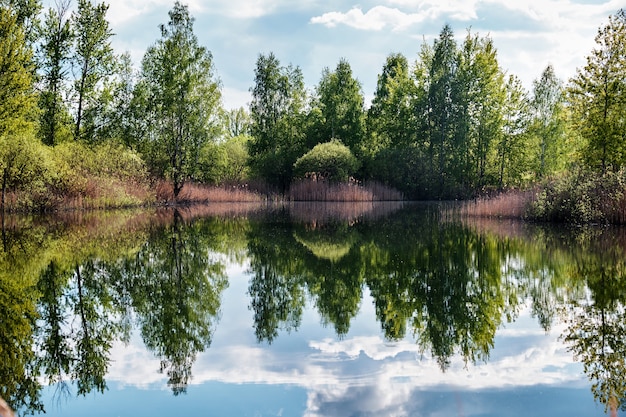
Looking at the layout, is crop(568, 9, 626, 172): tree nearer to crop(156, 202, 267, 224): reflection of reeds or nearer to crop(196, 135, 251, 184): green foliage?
crop(156, 202, 267, 224): reflection of reeds

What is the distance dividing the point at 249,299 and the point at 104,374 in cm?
259

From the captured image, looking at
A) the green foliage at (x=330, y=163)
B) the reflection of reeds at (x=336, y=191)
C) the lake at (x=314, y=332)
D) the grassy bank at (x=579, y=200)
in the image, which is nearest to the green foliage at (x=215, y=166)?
the reflection of reeds at (x=336, y=191)

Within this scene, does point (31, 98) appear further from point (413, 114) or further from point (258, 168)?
point (413, 114)

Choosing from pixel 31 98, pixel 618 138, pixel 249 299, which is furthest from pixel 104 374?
pixel 31 98

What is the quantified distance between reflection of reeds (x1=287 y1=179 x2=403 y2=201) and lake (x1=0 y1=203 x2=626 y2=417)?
79.7 feet

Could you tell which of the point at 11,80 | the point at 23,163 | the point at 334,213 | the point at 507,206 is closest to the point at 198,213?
the point at 334,213

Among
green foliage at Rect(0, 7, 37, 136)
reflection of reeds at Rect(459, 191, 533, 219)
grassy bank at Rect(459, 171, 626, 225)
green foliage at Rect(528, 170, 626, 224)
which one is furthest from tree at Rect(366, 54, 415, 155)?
green foliage at Rect(0, 7, 37, 136)

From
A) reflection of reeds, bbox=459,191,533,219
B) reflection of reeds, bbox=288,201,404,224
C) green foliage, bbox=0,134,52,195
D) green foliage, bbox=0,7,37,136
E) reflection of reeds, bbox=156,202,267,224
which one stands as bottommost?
reflection of reeds, bbox=156,202,267,224

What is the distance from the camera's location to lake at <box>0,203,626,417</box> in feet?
11.6

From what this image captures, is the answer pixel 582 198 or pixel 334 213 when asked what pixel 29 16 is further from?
pixel 582 198

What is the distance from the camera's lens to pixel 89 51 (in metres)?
31.0

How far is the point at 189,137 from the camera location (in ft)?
111

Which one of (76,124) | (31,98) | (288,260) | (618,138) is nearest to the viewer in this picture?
(288,260)

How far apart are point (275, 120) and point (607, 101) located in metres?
25.6
